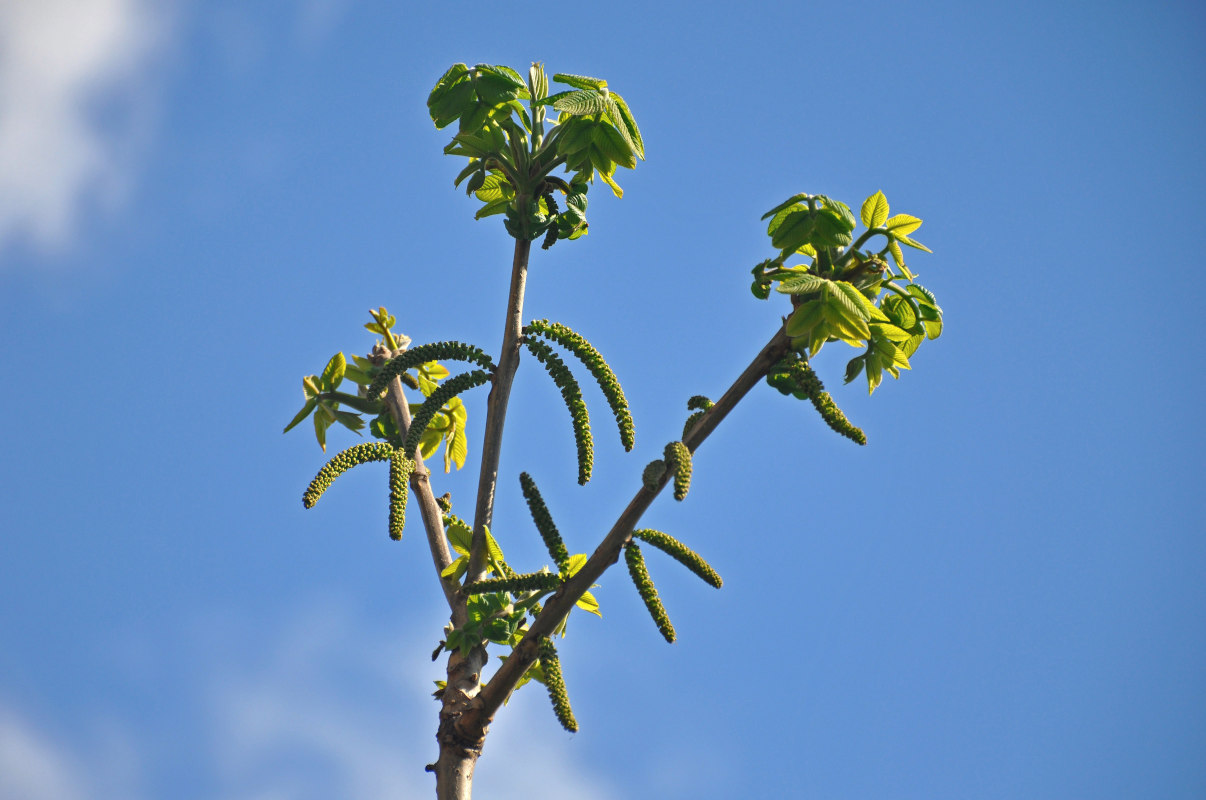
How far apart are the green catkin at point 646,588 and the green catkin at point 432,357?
0.90 meters

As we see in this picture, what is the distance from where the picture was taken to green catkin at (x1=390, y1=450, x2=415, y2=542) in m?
3.12

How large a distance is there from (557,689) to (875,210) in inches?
78.5

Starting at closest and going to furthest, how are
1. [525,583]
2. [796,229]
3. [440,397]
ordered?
[525,583] < [796,229] < [440,397]

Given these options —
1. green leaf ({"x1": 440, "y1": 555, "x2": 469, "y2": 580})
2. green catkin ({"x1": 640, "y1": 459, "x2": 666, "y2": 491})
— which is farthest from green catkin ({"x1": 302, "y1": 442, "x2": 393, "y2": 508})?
green catkin ({"x1": 640, "y1": 459, "x2": 666, "y2": 491})

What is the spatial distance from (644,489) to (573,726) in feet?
2.85

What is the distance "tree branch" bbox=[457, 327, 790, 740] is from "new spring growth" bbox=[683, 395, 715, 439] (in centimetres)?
2

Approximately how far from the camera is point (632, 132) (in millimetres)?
3605

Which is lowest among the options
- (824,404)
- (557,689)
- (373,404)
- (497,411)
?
(557,689)

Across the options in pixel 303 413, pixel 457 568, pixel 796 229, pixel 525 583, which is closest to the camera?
pixel 525 583

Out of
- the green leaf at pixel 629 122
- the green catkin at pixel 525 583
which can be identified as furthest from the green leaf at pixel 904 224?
the green catkin at pixel 525 583

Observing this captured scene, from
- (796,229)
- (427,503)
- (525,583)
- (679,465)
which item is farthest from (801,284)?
(427,503)

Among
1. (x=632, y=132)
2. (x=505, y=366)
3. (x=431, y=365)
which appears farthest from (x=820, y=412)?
(x=431, y=365)

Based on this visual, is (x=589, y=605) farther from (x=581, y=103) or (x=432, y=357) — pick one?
(x=581, y=103)

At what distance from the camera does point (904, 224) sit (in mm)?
3305
